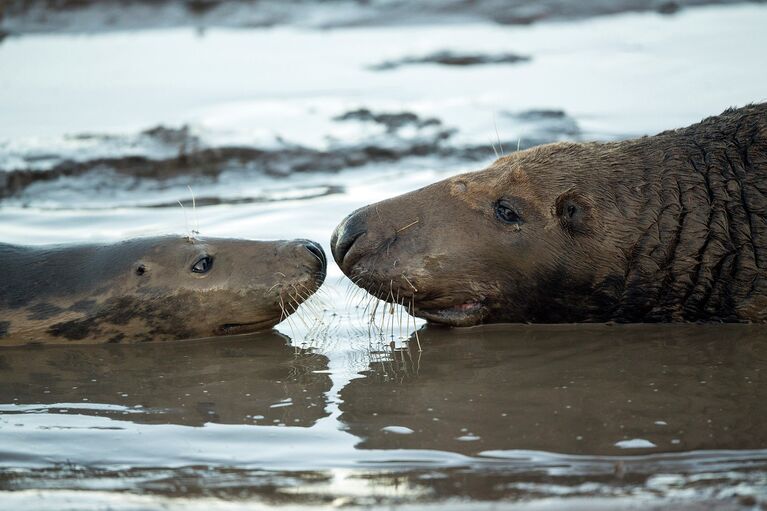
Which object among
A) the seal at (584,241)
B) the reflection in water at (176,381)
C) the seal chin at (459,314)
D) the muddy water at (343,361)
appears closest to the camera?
the muddy water at (343,361)

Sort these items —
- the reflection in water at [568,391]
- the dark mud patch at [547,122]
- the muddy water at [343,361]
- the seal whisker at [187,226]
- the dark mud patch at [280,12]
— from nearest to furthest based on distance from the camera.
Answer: the muddy water at [343,361] → the reflection in water at [568,391] → the seal whisker at [187,226] → the dark mud patch at [547,122] → the dark mud patch at [280,12]

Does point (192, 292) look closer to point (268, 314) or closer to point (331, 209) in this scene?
point (268, 314)

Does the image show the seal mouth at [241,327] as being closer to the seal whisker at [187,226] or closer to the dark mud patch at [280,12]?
the seal whisker at [187,226]

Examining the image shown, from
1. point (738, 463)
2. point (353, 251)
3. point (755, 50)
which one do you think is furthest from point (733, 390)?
point (755, 50)

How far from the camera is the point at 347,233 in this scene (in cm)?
759

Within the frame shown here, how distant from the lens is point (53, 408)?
675 cm

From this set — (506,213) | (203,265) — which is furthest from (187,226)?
(506,213)

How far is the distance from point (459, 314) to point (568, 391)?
138 cm

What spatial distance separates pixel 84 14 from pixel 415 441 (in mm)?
15105

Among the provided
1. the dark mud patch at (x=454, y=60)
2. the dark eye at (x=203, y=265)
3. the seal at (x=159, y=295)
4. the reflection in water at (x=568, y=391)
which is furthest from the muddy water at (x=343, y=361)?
the dark mud patch at (x=454, y=60)

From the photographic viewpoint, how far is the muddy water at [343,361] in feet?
18.0

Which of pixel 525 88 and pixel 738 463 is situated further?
pixel 525 88

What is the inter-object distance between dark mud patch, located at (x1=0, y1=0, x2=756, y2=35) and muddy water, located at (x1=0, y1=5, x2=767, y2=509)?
3587 millimetres

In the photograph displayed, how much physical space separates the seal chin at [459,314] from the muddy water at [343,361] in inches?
3.4
